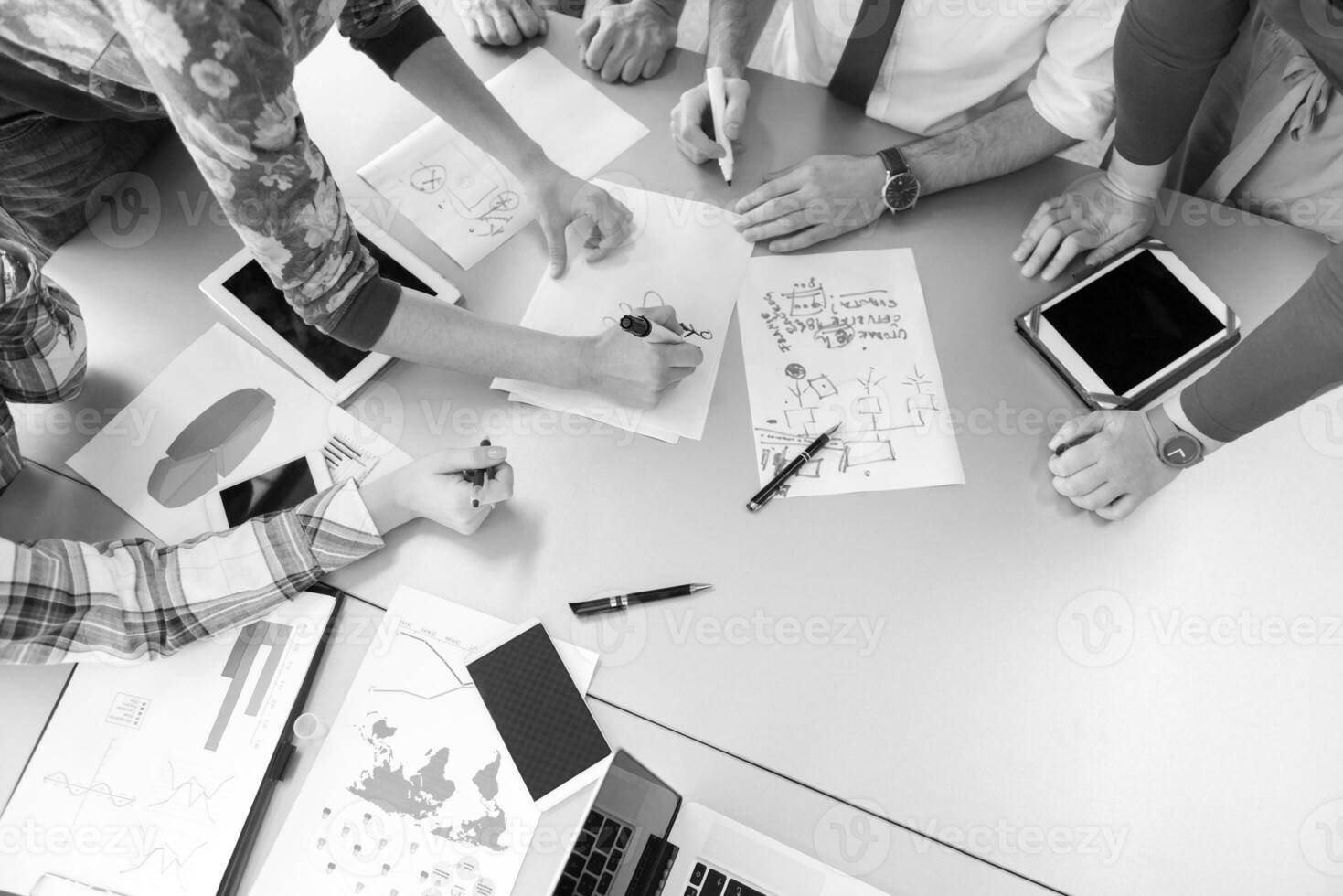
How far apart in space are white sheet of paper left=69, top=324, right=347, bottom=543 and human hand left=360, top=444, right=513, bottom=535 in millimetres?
142

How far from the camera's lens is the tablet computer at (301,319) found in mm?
1012

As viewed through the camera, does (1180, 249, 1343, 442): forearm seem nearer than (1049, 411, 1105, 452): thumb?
Yes

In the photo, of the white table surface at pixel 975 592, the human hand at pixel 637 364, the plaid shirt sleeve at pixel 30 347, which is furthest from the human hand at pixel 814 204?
the plaid shirt sleeve at pixel 30 347

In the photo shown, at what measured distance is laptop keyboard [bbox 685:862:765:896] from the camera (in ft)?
2.62

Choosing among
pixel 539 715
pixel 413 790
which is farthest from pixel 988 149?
pixel 413 790

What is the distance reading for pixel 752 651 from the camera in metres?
0.90

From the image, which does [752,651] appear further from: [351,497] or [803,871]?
[351,497]

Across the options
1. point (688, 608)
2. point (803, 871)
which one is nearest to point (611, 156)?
point (688, 608)

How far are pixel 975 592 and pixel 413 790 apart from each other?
622 mm

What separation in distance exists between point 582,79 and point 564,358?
486 millimetres

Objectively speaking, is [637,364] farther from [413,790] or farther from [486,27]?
[486,27]

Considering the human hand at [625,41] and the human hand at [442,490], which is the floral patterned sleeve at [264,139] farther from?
the human hand at [625,41]

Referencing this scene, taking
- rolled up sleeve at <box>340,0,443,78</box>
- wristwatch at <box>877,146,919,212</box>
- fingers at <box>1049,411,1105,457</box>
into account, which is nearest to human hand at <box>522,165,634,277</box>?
rolled up sleeve at <box>340,0,443,78</box>

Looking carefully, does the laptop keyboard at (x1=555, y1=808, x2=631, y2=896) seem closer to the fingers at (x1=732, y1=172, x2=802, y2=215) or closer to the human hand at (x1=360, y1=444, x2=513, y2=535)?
the human hand at (x1=360, y1=444, x2=513, y2=535)
